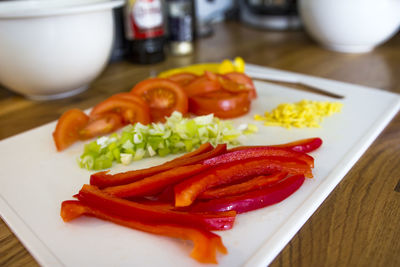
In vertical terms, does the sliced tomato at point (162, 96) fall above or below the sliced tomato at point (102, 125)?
above

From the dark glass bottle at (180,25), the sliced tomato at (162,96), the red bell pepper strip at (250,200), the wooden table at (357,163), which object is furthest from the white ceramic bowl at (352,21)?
the red bell pepper strip at (250,200)

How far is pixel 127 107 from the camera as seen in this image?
1.07 meters

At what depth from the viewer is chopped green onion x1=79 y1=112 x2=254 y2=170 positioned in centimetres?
90

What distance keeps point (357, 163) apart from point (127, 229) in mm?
585

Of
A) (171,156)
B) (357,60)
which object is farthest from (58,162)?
(357,60)

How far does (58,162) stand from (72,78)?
450mm

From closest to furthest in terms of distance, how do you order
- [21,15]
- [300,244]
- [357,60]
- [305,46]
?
1. [300,244]
2. [21,15]
3. [357,60]
4. [305,46]

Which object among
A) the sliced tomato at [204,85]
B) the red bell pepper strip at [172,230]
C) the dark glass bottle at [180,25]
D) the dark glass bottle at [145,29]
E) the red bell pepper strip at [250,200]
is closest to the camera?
the red bell pepper strip at [172,230]

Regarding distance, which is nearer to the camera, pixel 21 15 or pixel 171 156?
pixel 171 156

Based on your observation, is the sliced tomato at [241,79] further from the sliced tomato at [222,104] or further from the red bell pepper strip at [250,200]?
the red bell pepper strip at [250,200]

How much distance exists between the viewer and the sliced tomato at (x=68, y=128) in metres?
0.98

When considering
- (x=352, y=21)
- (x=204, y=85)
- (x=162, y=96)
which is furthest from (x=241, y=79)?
(x=352, y=21)

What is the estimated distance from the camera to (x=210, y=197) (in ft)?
2.38

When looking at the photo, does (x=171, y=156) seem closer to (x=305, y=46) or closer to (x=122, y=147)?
(x=122, y=147)
